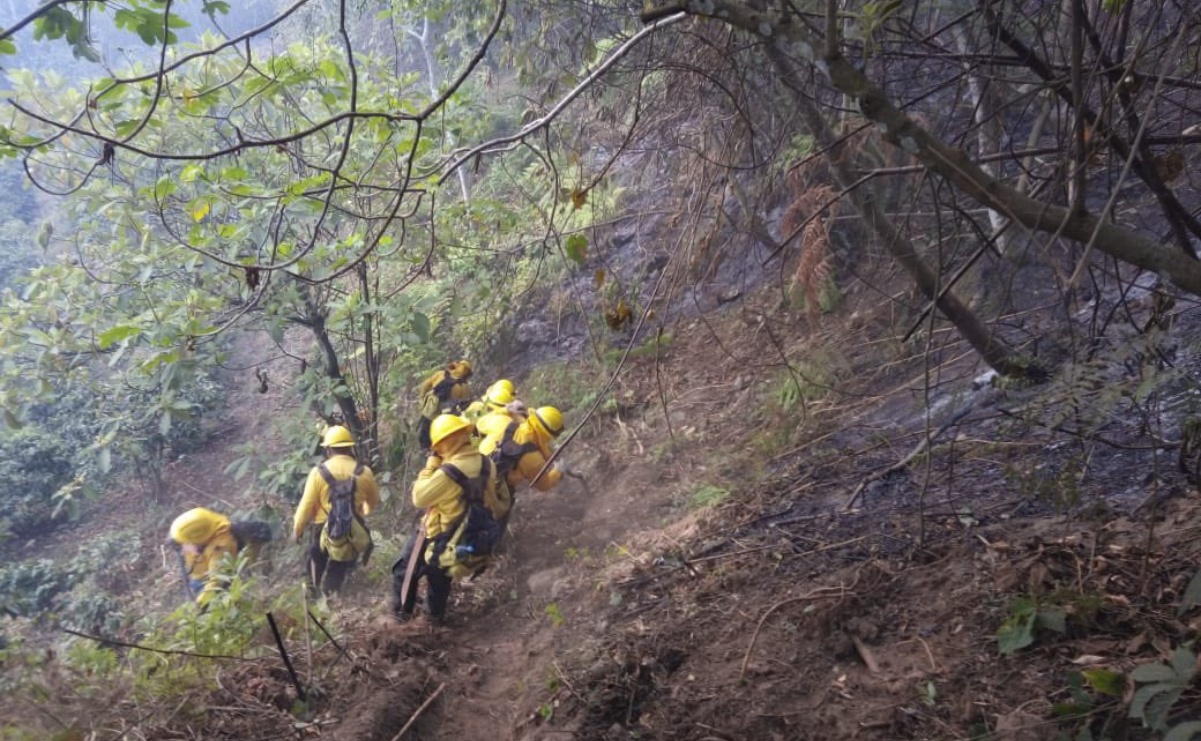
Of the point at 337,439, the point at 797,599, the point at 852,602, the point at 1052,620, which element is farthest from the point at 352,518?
the point at 1052,620

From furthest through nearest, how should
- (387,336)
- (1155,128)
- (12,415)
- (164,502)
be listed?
1. (164,502)
2. (387,336)
3. (12,415)
4. (1155,128)

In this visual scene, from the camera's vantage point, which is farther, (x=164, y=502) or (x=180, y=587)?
(x=164, y=502)

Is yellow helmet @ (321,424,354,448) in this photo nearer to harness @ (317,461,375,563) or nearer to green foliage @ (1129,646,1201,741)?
harness @ (317,461,375,563)

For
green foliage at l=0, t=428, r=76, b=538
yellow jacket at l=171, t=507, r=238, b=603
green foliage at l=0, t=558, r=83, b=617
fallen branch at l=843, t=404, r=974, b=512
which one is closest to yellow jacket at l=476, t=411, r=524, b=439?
yellow jacket at l=171, t=507, r=238, b=603

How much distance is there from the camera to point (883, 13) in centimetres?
236

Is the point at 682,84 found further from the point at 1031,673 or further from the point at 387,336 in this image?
the point at 387,336

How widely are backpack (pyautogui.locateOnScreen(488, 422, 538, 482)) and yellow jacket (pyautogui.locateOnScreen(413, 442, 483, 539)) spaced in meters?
0.62

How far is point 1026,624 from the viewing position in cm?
298

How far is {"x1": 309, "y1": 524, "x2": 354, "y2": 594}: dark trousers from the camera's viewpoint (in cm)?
733

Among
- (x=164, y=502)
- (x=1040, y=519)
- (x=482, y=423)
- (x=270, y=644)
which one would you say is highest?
(x=164, y=502)

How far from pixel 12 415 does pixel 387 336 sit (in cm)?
338

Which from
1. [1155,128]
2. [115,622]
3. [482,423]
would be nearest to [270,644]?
[482,423]

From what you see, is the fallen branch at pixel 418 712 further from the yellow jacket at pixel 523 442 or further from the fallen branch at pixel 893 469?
the fallen branch at pixel 893 469

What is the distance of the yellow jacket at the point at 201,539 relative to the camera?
273 inches
